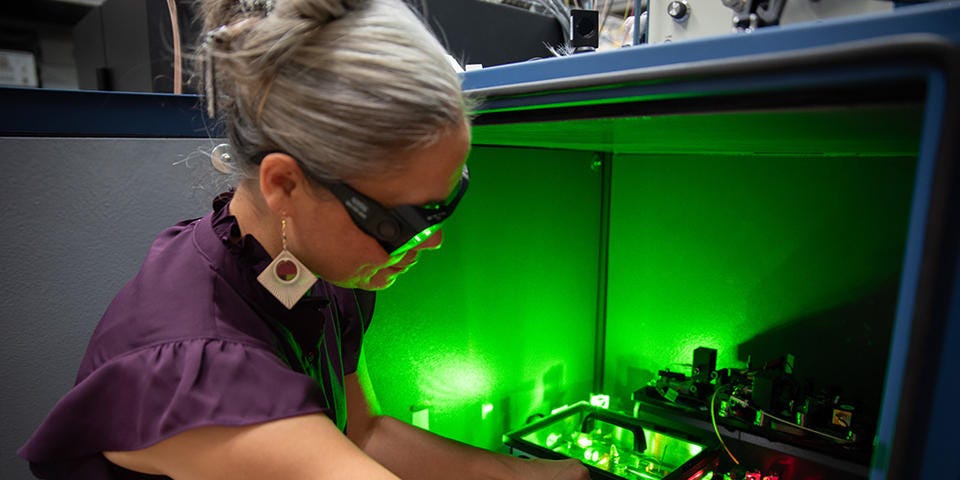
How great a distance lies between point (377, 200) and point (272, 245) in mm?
176

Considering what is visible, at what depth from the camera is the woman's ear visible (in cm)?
63

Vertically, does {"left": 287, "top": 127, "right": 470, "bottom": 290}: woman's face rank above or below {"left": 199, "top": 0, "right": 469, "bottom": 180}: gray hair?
below

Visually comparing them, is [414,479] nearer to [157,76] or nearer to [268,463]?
[268,463]

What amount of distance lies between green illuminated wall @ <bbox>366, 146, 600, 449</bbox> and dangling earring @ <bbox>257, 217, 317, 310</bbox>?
19.4 inches

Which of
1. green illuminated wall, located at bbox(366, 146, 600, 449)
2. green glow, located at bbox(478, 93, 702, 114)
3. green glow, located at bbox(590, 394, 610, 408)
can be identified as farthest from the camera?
green glow, located at bbox(590, 394, 610, 408)

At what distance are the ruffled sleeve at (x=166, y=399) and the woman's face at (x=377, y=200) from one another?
138 millimetres

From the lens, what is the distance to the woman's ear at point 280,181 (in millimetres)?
630

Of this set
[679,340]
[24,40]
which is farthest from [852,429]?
[24,40]

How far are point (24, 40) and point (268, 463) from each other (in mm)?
3323

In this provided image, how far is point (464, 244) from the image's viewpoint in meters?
1.37

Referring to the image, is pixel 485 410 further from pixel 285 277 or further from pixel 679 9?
pixel 679 9

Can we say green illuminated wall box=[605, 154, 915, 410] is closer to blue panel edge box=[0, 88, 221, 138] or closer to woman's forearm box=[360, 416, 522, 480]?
woman's forearm box=[360, 416, 522, 480]

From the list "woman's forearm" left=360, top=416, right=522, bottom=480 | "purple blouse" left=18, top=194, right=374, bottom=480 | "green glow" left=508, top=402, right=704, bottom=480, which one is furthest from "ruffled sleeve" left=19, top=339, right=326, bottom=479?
"green glow" left=508, top=402, right=704, bottom=480

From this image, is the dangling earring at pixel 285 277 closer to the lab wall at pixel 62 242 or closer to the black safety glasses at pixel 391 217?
the black safety glasses at pixel 391 217
